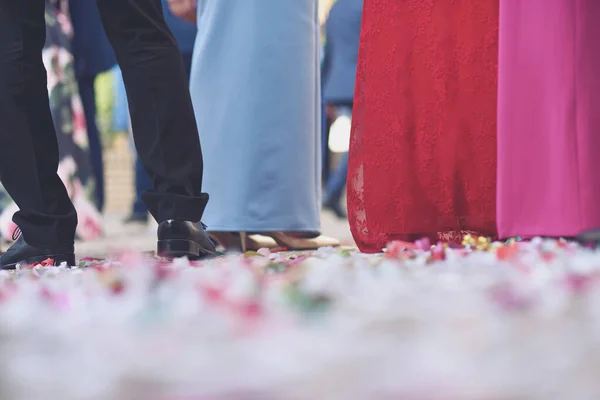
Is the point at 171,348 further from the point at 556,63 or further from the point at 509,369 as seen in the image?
the point at 556,63

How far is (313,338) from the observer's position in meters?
0.50

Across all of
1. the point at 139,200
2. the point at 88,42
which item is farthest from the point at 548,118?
the point at 139,200

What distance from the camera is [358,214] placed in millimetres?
1493

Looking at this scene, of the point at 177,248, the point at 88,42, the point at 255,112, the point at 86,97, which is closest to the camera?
the point at 177,248

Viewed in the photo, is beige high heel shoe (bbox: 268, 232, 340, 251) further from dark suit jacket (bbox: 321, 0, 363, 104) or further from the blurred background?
dark suit jacket (bbox: 321, 0, 363, 104)

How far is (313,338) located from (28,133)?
893mm

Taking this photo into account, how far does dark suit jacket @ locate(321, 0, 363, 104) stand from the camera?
9.73 ft

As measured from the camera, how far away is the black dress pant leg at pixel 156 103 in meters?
1.24

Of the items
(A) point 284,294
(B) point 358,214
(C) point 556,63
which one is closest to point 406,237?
(B) point 358,214

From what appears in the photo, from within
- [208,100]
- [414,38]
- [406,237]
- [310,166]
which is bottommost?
[406,237]

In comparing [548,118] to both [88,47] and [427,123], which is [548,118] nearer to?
[427,123]

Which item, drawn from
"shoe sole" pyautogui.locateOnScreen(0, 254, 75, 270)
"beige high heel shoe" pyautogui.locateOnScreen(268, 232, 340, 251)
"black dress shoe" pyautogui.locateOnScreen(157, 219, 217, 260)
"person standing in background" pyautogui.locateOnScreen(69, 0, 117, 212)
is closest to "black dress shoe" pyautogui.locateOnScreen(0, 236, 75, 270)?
A: "shoe sole" pyautogui.locateOnScreen(0, 254, 75, 270)

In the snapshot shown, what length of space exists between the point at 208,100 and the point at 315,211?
1.13 ft

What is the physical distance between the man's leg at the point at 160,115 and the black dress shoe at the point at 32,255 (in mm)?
163
